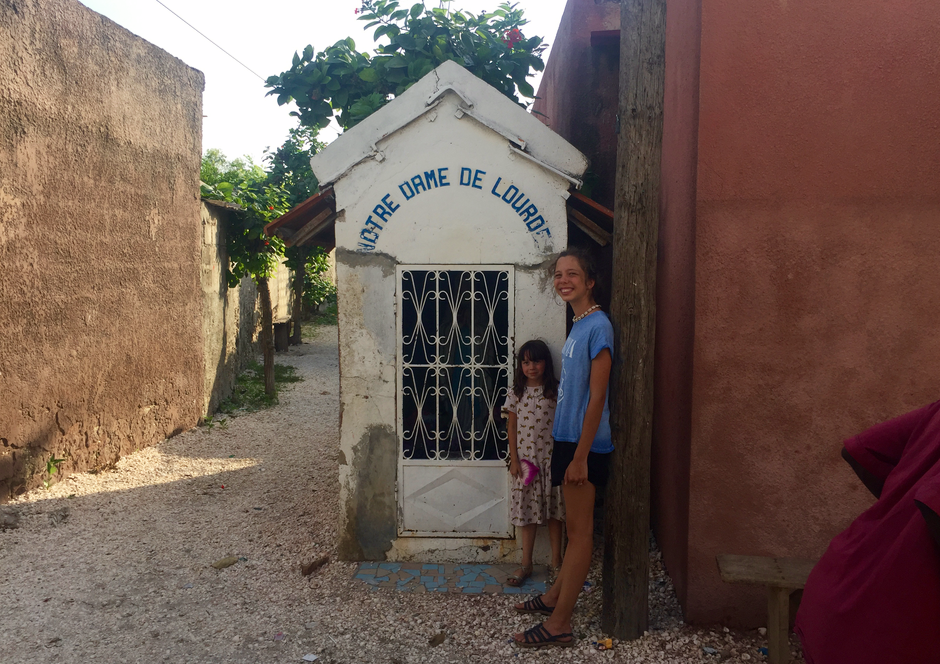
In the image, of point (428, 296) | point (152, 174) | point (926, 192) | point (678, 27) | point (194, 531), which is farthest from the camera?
point (152, 174)

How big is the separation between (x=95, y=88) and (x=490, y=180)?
4357 mm

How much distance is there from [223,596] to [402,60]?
5.12 meters

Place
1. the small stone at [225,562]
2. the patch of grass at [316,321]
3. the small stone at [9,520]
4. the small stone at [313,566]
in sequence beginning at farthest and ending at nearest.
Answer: the patch of grass at [316,321], the small stone at [9,520], the small stone at [225,562], the small stone at [313,566]

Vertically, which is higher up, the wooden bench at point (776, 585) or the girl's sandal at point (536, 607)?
the wooden bench at point (776, 585)

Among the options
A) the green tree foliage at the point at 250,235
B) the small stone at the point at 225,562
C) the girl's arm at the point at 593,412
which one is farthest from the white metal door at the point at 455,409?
the green tree foliage at the point at 250,235

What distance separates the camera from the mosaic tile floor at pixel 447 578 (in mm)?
4336

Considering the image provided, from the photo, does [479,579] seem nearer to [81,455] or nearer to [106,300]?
[81,455]

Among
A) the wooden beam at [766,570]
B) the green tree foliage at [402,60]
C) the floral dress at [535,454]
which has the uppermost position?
the green tree foliage at [402,60]

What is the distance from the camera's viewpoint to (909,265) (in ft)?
11.4

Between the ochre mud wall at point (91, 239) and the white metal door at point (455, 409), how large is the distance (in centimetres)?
340

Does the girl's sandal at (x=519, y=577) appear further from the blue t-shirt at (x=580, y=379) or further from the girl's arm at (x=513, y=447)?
the blue t-shirt at (x=580, y=379)

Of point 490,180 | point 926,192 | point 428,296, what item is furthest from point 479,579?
point 926,192

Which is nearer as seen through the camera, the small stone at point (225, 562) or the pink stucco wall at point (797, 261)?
the pink stucco wall at point (797, 261)

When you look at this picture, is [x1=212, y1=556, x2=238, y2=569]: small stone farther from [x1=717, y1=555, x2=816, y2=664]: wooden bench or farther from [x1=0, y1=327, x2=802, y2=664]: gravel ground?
[x1=717, y1=555, x2=816, y2=664]: wooden bench
